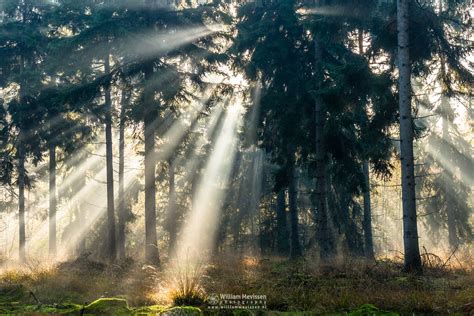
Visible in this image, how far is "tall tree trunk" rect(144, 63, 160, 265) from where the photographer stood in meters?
15.6

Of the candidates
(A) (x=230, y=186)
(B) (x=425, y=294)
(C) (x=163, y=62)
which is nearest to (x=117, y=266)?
(C) (x=163, y=62)

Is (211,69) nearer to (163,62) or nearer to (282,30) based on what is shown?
(163,62)

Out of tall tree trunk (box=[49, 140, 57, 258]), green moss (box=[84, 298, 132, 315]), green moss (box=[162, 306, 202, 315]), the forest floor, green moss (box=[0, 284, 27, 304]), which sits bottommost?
green moss (box=[0, 284, 27, 304])

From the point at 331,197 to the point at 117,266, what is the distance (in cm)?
1080

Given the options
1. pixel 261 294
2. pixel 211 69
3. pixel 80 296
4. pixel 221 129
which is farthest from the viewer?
pixel 221 129

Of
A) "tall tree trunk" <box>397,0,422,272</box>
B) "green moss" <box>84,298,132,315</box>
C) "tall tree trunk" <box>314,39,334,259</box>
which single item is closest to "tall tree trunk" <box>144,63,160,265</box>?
"tall tree trunk" <box>314,39,334,259</box>

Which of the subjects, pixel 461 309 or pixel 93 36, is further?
pixel 93 36

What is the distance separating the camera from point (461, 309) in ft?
19.7

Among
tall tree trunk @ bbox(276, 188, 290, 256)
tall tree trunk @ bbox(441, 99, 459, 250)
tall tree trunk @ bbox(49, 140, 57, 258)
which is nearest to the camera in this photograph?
tall tree trunk @ bbox(276, 188, 290, 256)

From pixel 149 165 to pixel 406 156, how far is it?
9.21 meters

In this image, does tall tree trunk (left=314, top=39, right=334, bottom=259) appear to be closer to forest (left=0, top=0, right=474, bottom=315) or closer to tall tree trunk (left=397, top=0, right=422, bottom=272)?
forest (left=0, top=0, right=474, bottom=315)

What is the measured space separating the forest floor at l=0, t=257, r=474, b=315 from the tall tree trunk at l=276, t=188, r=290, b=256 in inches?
394

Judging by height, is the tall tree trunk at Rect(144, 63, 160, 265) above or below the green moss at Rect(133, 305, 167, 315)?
above

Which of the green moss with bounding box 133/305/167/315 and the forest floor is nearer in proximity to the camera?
the green moss with bounding box 133/305/167/315
